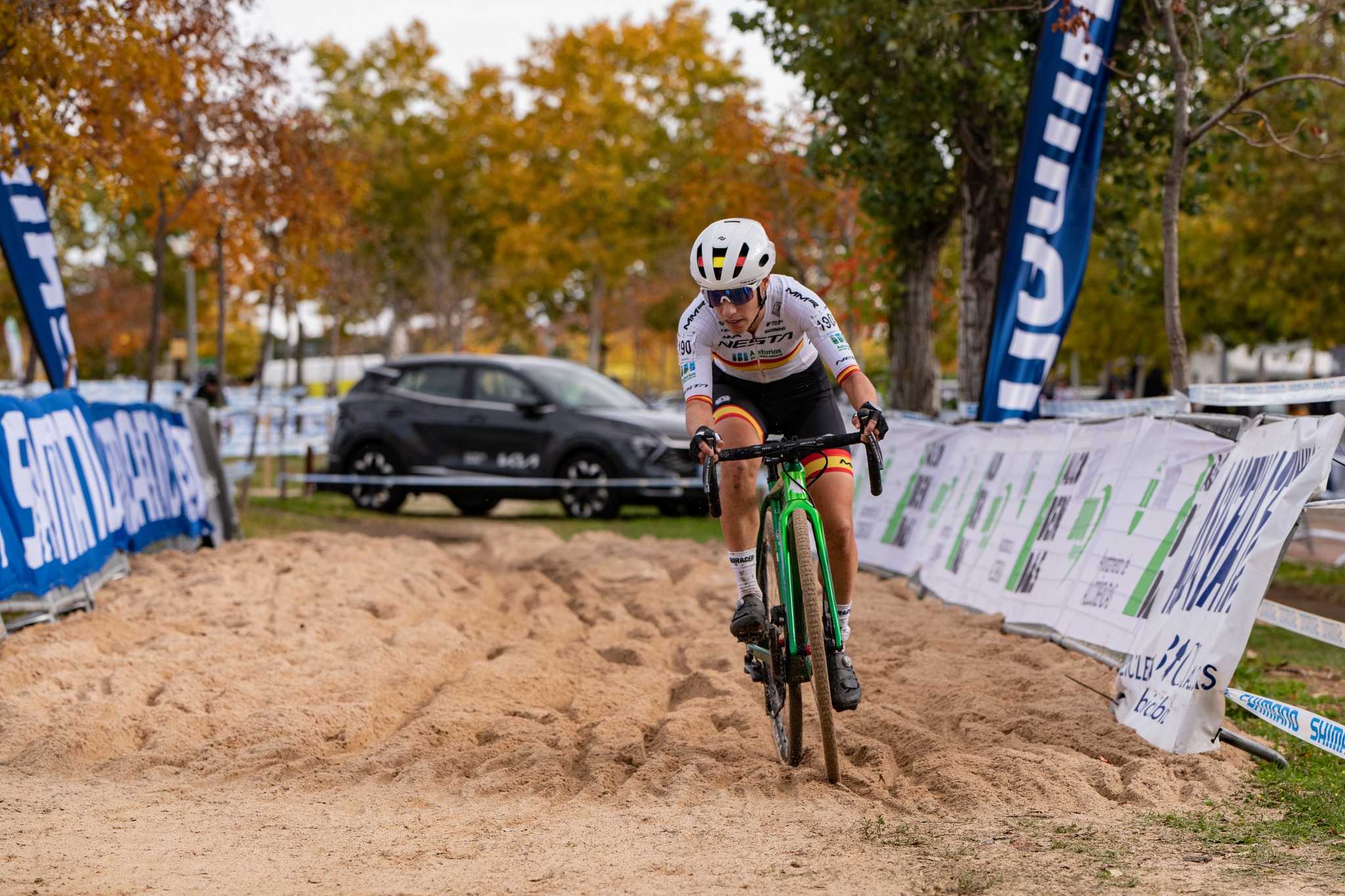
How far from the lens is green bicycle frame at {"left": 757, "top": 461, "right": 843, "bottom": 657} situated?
570 cm

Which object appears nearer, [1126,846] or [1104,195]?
[1126,846]

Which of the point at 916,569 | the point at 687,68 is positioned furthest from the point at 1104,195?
the point at 687,68

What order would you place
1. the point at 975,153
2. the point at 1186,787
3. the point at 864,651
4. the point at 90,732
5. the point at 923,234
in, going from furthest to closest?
the point at 923,234 → the point at 975,153 → the point at 864,651 → the point at 90,732 → the point at 1186,787

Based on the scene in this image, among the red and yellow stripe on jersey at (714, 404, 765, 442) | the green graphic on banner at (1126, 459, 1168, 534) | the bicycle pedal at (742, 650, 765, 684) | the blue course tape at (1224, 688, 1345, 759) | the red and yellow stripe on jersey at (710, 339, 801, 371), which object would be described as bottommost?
the blue course tape at (1224, 688, 1345, 759)

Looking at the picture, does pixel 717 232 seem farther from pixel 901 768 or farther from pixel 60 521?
pixel 60 521

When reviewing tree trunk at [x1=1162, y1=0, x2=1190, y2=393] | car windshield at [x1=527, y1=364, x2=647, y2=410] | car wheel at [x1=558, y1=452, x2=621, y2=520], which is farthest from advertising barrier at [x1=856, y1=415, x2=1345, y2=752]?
car windshield at [x1=527, y1=364, x2=647, y2=410]

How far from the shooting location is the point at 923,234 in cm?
1731

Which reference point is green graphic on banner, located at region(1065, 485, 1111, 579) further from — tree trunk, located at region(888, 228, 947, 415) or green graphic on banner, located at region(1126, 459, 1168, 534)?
tree trunk, located at region(888, 228, 947, 415)

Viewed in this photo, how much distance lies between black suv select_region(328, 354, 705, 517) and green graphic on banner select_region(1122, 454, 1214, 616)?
10.2 m

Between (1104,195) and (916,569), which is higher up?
(1104,195)

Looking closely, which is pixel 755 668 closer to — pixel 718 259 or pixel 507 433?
pixel 718 259

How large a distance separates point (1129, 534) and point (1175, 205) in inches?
134

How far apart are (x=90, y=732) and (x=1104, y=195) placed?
40.5ft

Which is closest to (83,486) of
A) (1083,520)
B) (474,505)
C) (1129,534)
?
(1083,520)
